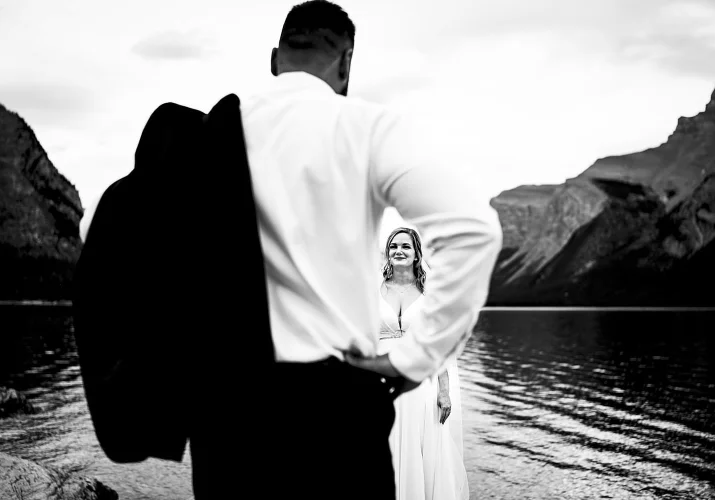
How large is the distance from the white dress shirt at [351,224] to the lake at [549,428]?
9.85m

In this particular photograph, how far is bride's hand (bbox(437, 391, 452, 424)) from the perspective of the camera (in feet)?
19.8

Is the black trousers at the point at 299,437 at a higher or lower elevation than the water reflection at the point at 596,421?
higher

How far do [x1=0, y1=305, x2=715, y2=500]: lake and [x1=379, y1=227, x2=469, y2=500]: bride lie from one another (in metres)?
5.83

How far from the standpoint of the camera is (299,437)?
164 centimetres

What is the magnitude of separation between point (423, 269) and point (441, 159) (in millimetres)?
5283

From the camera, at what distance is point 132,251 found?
1718mm

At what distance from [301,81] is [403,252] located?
492 cm

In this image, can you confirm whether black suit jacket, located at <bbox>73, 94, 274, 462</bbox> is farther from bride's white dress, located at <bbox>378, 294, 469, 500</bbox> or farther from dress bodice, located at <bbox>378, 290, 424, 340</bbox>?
dress bodice, located at <bbox>378, 290, 424, 340</bbox>

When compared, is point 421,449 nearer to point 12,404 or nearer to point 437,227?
point 437,227

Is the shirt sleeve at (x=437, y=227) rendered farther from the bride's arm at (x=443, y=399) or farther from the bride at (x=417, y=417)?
the bride's arm at (x=443, y=399)

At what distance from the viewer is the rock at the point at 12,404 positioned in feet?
64.1

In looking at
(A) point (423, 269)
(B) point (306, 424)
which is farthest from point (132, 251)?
(A) point (423, 269)

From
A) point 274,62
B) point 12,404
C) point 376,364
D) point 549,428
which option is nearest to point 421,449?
point 376,364

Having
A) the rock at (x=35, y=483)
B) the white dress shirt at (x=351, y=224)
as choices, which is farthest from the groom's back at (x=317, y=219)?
the rock at (x=35, y=483)
